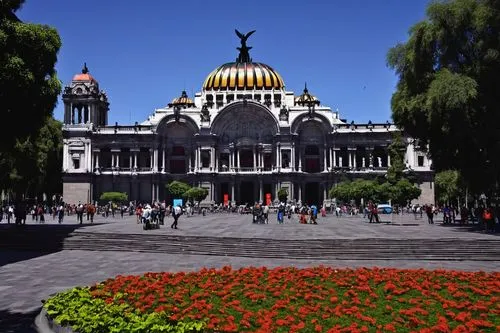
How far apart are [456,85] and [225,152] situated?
184 ft

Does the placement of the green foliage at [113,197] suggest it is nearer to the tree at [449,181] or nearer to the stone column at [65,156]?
the stone column at [65,156]

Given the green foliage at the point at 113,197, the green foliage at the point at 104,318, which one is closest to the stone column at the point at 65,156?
the green foliage at the point at 113,197

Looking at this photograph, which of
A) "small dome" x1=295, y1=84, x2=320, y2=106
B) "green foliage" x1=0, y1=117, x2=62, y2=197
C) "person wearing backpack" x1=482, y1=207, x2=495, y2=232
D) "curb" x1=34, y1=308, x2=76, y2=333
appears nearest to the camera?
"curb" x1=34, y1=308, x2=76, y2=333

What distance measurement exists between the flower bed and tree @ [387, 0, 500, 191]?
18257 millimetres

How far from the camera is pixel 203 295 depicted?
1070 cm

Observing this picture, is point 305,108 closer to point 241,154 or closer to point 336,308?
point 241,154

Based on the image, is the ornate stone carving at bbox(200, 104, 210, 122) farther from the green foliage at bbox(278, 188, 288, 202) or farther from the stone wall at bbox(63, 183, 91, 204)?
the stone wall at bbox(63, 183, 91, 204)

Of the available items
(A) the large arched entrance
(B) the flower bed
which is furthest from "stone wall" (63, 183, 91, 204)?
(B) the flower bed

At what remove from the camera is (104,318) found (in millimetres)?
8641

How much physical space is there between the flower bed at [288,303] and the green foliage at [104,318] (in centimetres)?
2

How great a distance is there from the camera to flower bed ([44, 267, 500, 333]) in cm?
848

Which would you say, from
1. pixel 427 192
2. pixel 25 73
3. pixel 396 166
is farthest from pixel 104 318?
pixel 427 192

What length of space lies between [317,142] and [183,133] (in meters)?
21.0

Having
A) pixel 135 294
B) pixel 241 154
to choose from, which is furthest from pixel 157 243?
pixel 241 154
